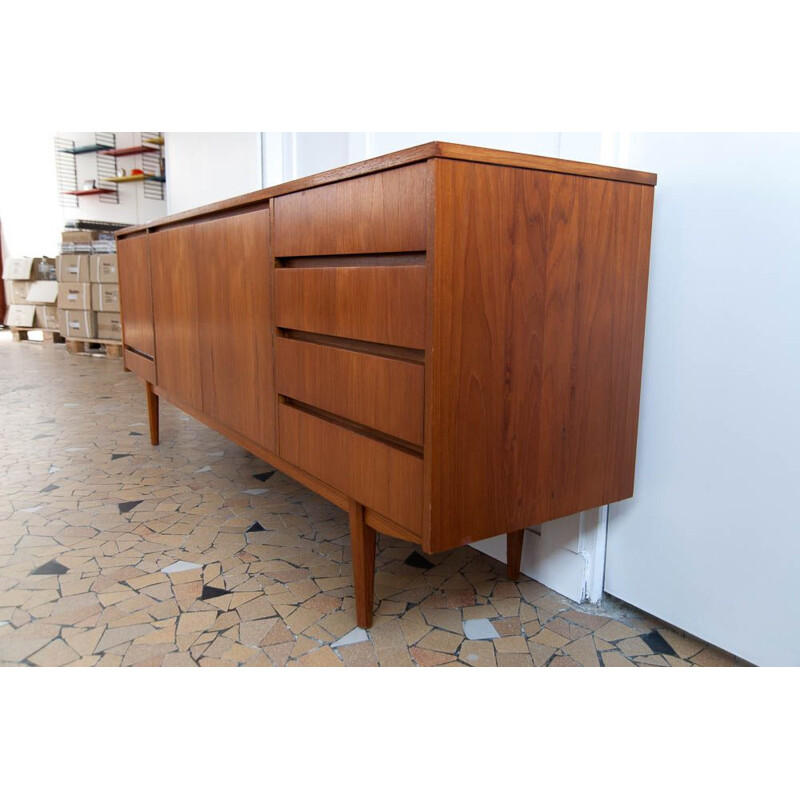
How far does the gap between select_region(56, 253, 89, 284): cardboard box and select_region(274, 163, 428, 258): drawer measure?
4496 millimetres

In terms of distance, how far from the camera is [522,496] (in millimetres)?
1048

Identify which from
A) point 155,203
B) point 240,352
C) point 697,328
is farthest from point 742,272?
point 155,203

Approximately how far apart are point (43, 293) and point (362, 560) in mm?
5949

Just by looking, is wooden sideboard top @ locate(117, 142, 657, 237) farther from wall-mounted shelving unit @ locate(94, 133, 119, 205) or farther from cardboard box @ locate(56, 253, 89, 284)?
wall-mounted shelving unit @ locate(94, 133, 119, 205)

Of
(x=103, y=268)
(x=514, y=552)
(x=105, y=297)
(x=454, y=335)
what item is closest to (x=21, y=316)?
(x=105, y=297)

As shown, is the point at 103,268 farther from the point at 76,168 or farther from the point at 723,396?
the point at 723,396

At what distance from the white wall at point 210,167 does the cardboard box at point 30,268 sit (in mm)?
2806

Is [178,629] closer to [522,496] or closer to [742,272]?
[522,496]

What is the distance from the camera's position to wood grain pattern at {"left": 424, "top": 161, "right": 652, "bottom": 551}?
2.97 ft

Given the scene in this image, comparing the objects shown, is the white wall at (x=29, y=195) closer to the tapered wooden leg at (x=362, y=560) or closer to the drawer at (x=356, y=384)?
the drawer at (x=356, y=384)

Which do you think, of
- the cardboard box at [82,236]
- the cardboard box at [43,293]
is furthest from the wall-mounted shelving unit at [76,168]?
the cardboard box at [82,236]

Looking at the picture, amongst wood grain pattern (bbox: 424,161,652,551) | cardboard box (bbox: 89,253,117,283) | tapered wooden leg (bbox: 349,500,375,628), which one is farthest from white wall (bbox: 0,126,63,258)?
wood grain pattern (bbox: 424,161,652,551)

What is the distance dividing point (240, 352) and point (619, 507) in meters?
0.89

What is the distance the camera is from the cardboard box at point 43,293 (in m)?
5.98
